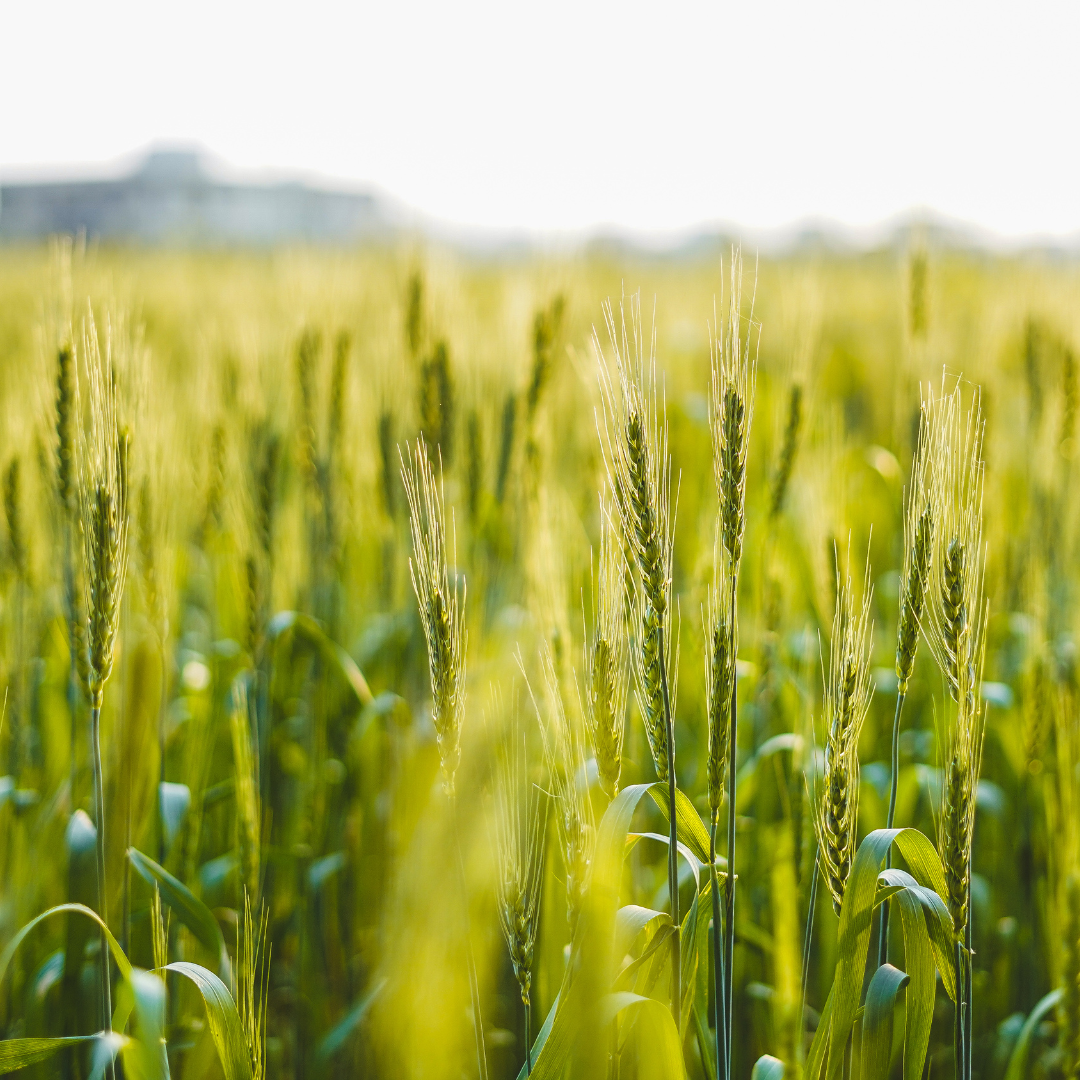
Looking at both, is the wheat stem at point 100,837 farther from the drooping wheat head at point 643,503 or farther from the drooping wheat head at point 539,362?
the drooping wheat head at point 539,362

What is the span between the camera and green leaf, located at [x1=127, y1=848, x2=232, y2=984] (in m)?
1.18

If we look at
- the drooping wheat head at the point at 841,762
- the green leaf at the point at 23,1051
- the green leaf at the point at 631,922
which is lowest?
the green leaf at the point at 23,1051

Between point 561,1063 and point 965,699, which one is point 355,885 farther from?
point 965,699

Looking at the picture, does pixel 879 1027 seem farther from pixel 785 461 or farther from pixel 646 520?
pixel 785 461

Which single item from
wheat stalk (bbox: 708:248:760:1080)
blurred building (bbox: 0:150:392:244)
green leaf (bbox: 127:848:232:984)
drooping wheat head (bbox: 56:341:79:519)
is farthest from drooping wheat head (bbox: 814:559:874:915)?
blurred building (bbox: 0:150:392:244)

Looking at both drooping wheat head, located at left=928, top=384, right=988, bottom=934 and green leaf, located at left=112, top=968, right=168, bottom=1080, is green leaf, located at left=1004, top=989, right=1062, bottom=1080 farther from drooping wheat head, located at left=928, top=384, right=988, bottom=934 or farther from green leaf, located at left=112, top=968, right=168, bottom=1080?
green leaf, located at left=112, top=968, right=168, bottom=1080

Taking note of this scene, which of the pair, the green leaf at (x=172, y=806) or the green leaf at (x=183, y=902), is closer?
the green leaf at (x=183, y=902)

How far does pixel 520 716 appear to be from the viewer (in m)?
1.74

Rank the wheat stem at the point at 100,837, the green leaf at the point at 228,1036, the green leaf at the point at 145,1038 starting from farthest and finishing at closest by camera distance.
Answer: the wheat stem at the point at 100,837 → the green leaf at the point at 228,1036 → the green leaf at the point at 145,1038

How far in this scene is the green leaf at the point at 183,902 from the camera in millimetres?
1185

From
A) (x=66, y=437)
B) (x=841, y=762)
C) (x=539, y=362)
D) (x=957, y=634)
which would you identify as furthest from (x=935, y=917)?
(x=66, y=437)

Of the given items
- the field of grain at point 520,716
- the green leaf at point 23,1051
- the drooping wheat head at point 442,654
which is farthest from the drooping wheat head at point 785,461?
the green leaf at point 23,1051

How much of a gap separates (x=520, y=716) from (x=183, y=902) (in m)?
0.72

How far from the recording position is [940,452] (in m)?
1.06
